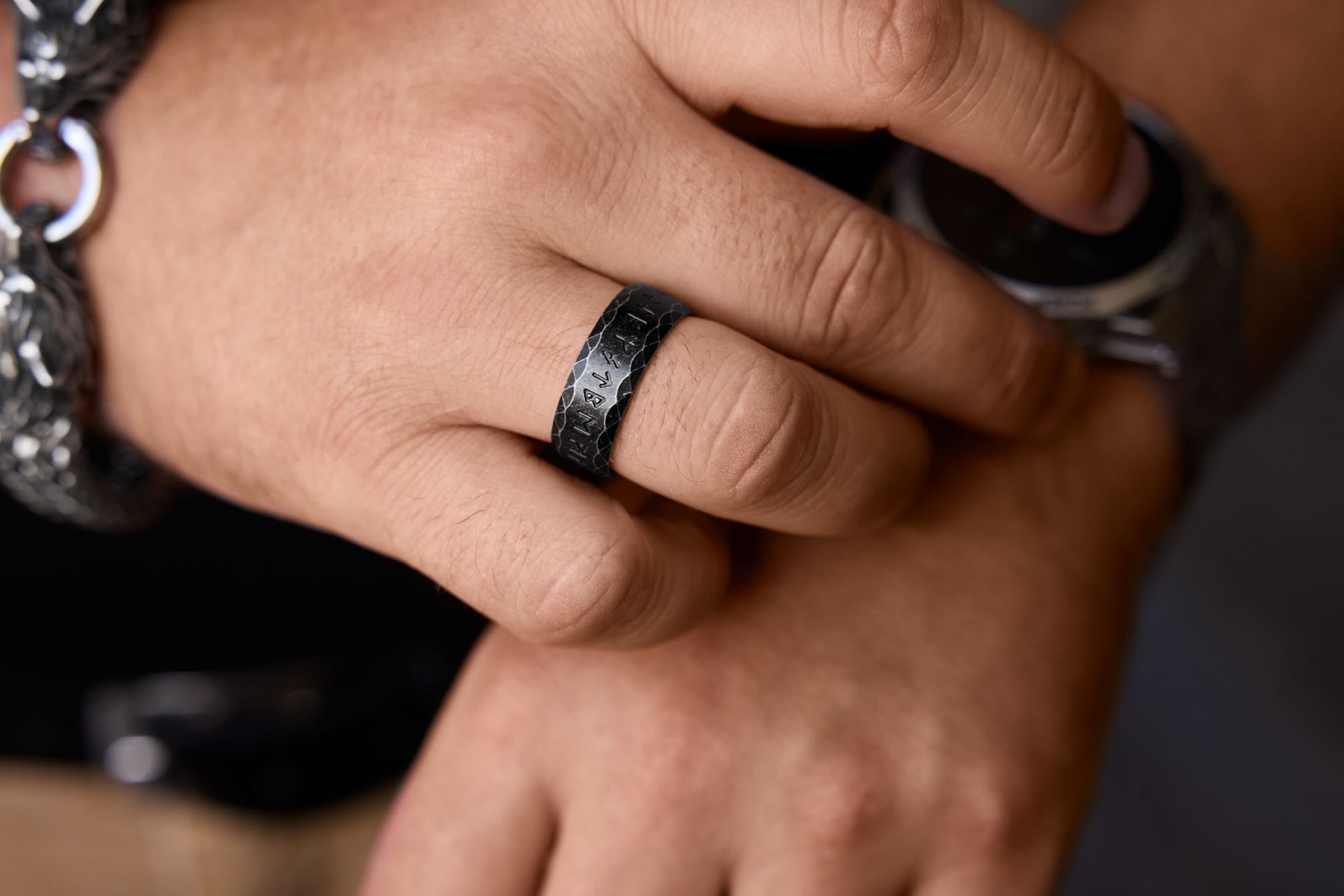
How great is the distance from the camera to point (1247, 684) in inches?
68.2

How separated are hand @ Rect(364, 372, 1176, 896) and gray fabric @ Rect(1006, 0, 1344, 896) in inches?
A: 38.4

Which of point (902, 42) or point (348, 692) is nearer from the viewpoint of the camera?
point (902, 42)

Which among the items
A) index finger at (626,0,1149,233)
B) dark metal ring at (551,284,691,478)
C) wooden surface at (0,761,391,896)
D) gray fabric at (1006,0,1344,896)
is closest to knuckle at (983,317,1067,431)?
index finger at (626,0,1149,233)

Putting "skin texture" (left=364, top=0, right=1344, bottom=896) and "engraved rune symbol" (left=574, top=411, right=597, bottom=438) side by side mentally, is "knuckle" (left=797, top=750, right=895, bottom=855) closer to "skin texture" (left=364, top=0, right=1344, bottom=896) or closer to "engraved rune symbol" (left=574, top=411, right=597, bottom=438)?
"skin texture" (left=364, top=0, right=1344, bottom=896)

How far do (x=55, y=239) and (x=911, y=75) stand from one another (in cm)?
63

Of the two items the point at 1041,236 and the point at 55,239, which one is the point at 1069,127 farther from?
the point at 55,239

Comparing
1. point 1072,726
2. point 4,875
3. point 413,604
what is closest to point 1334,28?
point 1072,726

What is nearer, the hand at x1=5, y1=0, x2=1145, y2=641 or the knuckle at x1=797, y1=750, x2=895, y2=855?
the hand at x1=5, y1=0, x2=1145, y2=641

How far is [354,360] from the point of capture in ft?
2.41

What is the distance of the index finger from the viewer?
683 millimetres

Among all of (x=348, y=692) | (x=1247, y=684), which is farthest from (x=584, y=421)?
(x=1247, y=684)

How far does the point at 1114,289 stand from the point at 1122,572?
0.26 m

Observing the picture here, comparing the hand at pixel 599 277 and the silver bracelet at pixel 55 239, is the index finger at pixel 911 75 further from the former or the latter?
the silver bracelet at pixel 55 239

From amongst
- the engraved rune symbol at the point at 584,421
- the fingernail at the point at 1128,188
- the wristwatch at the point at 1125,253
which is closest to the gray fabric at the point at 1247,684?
the wristwatch at the point at 1125,253
